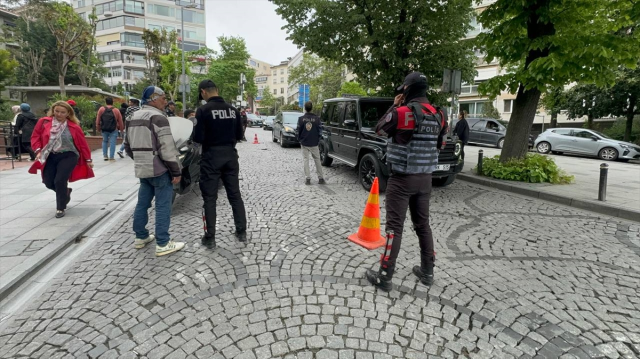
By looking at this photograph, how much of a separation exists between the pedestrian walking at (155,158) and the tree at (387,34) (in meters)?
8.20

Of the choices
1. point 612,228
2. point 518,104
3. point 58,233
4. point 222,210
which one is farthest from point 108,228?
point 518,104

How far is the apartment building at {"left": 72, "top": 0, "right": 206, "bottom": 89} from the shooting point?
54438mm

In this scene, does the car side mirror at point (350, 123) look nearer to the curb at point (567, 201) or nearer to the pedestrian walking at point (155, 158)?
the curb at point (567, 201)

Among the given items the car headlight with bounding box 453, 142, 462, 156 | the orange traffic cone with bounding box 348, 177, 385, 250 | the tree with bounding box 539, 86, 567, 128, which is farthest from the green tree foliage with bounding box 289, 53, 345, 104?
the orange traffic cone with bounding box 348, 177, 385, 250

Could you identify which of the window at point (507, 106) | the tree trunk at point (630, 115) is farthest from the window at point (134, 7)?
the tree trunk at point (630, 115)

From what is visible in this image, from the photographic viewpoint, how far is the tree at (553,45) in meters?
7.12

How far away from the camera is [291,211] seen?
5844 millimetres

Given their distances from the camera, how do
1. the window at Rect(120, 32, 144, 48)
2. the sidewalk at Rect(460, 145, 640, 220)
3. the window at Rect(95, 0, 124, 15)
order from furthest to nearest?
the window at Rect(120, 32, 144, 48) → the window at Rect(95, 0, 124, 15) → the sidewalk at Rect(460, 145, 640, 220)

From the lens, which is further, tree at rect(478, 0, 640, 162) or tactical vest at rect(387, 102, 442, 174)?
tree at rect(478, 0, 640, 162)

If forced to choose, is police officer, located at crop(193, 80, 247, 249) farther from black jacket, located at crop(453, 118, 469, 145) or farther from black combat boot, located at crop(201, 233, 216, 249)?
black jacket, located at crop(453, 118, 469, 145)

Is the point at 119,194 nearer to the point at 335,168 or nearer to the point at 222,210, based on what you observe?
the point at 222,210

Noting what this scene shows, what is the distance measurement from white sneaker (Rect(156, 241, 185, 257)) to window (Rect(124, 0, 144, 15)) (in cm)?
6297

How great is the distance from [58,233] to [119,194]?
2404mm

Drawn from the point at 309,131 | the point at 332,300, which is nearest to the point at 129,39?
the point at 309,131
